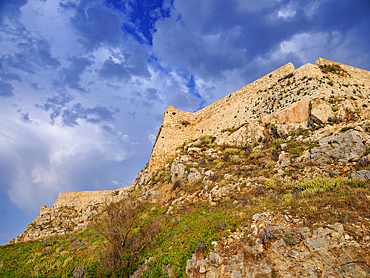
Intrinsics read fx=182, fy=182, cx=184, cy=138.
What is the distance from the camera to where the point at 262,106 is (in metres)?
19.5

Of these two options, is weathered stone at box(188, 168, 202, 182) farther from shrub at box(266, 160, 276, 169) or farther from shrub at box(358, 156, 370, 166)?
shrub at box(358, 156, 370, 166)

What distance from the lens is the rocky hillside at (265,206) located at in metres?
5.67

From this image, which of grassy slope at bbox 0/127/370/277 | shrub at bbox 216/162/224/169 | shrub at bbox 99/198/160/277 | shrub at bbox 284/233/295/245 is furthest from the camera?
shrub at bbox 216/162/224/169

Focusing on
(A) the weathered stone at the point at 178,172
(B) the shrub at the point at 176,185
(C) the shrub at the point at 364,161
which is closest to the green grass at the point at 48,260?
(B) the shrub at the point at 176,185

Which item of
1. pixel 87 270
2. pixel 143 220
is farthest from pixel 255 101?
pixel 87 270

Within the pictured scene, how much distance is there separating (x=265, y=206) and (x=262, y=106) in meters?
13.8

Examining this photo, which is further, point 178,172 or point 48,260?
point 178,172

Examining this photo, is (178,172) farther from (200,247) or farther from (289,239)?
(289,239)

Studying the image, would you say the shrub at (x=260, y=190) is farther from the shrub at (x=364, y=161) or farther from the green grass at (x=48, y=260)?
the green grass at (x=48, y=260)

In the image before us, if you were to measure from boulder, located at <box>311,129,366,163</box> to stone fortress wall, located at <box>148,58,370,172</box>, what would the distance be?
3983mm

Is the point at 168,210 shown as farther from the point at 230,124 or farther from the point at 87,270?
the point at 230,124

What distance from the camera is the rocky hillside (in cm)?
567

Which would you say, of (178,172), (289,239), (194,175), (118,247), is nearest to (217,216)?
(289,239)

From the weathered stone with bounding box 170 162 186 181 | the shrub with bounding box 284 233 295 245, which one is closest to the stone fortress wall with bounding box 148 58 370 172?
the weathered stone with bounding box 170 162 186 181
